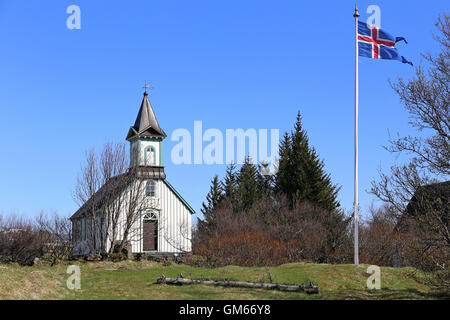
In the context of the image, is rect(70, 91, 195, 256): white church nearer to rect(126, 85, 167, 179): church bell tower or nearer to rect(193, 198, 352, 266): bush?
rect(126, 85, 167, 179): church bell tower

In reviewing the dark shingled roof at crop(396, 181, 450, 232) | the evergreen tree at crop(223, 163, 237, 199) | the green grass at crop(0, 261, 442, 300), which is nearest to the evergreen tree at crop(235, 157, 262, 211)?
the evergreen tree at crop(223, 163, 237, 199)

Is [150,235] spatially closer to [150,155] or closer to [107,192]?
[107,192]

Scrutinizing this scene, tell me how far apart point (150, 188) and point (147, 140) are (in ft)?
12.1

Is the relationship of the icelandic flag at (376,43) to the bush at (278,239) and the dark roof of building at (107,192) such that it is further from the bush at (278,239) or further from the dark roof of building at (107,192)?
the dark roof of building at (107,192)

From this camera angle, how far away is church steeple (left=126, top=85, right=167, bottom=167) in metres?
41.9

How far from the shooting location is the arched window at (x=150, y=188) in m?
41.2

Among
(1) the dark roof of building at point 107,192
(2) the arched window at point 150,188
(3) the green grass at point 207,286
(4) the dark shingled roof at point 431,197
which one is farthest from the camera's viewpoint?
(2) the arched window at point 150,188

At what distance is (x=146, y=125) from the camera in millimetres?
42438

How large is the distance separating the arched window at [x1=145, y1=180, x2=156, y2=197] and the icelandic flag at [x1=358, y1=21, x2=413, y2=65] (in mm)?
20775

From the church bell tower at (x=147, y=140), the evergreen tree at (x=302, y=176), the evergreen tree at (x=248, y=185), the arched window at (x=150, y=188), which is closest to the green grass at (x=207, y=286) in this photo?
the arched window at (x=150, y=188)

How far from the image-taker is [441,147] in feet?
57.8

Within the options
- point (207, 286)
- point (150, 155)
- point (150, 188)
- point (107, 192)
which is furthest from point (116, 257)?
point (207, 286)

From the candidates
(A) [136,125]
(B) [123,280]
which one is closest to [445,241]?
(B) [123,280]
